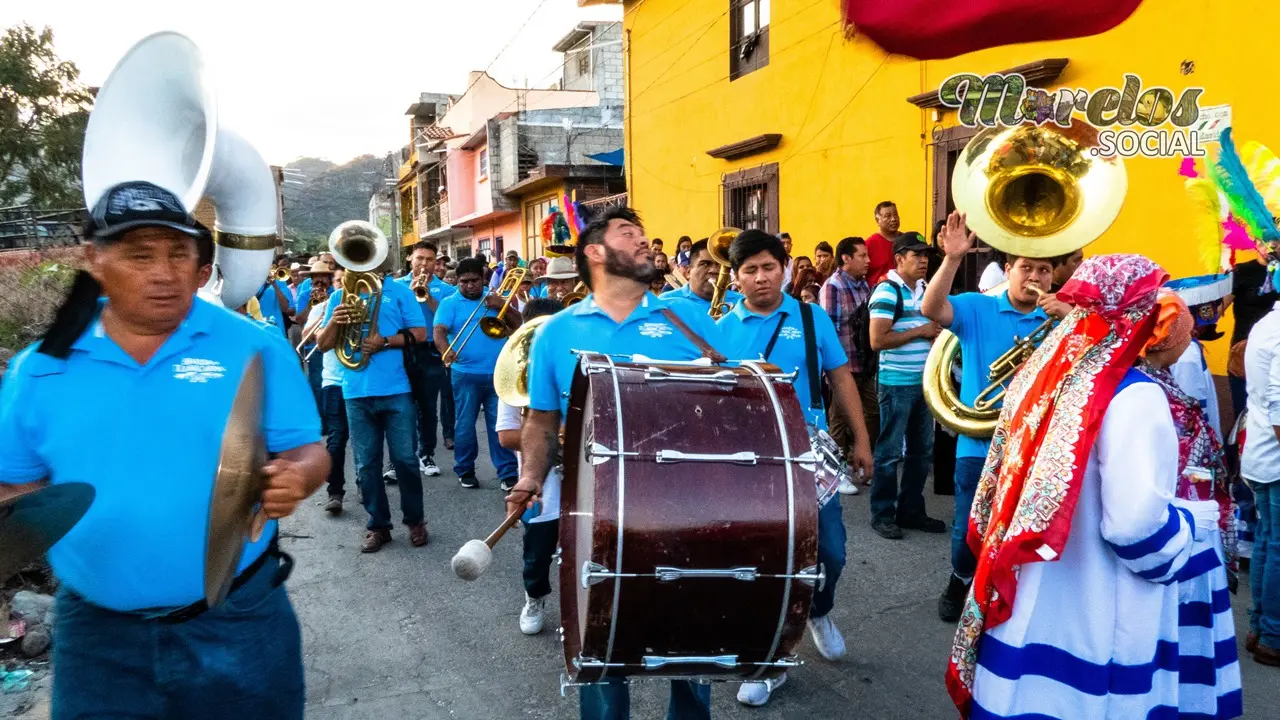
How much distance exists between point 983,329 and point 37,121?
98.5 ft

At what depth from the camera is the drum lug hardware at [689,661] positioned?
8.06 feet

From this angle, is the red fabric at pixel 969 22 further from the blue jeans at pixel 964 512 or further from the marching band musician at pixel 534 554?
the marching band musician at pixel 534 554

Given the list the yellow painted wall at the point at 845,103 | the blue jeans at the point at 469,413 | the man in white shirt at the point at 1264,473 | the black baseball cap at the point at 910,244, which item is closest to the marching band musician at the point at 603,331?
the man in white shirt at the point at 1264,473

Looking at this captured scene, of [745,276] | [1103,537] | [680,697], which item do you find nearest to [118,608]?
[680,697]

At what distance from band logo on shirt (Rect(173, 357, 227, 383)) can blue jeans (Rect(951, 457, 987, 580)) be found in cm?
339

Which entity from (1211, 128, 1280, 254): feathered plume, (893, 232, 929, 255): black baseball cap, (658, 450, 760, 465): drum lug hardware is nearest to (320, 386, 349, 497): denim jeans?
(893, 232, 929, 255): black baseball cap

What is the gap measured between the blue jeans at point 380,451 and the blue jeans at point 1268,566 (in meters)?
4.64

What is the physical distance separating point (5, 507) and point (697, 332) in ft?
7.87

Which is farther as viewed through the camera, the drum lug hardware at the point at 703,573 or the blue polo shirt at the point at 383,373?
the blue polo shirt at the point at 383,373

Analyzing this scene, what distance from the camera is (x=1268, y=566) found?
394 cm

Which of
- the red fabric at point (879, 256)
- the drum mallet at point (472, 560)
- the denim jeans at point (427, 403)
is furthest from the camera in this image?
the red fabric at point (879, 256)

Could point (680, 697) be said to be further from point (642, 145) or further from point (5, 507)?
point (642, 145)

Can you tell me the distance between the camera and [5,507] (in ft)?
4.62

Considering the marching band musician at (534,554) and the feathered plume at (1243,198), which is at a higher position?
the feathered plume at (1243,198)
